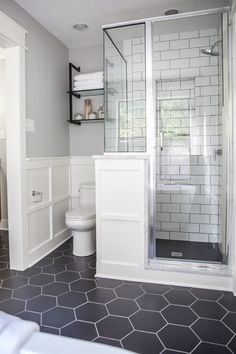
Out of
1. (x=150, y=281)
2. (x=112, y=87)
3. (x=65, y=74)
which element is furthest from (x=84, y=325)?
(x=65, y=74)

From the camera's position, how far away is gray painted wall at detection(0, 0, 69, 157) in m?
2.60

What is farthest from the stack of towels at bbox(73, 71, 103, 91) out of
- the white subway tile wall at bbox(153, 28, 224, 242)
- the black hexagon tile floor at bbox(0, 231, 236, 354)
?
the black hexagon tile floor at bbox(0, 231, 236, 354)

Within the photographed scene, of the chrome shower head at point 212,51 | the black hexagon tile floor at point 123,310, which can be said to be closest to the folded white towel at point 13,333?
the black hexagon tile floor at point 123,310

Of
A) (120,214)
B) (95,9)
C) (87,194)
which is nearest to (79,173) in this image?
(87,194)

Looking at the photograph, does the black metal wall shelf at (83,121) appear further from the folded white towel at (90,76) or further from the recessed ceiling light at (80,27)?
the recessed ceiling light at (80,27)

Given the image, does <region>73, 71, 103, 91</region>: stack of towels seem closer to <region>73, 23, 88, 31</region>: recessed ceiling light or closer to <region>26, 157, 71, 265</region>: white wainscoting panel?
<region>73, 23, 88, 31</region>: recessed ceiling light

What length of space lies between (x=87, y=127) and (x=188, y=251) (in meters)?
1.94

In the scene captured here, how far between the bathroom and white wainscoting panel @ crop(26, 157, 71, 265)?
0.02 metres

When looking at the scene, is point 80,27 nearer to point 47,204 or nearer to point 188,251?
point 47,204

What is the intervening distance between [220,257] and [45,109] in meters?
2.26

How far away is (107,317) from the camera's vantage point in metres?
1.75

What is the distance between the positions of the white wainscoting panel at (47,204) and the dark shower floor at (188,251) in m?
1.21

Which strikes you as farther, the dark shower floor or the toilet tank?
the toilet tank

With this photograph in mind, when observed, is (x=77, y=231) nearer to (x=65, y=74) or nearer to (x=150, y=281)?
(x=150, y=281)
